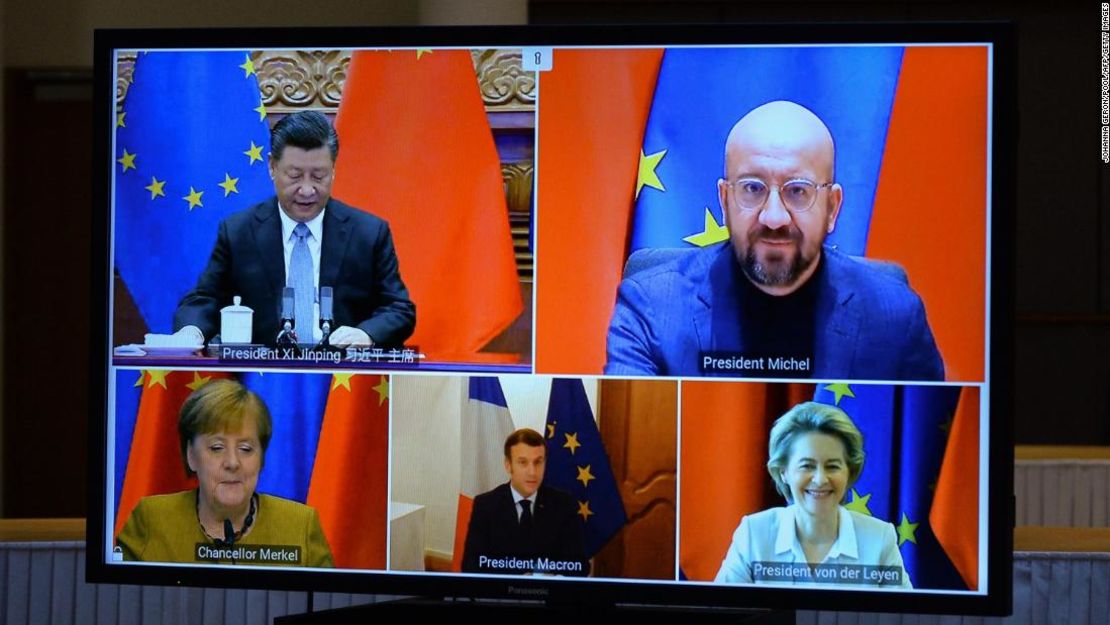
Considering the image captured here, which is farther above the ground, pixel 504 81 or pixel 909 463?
pixel 504 81

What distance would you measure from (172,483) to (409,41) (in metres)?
0.67

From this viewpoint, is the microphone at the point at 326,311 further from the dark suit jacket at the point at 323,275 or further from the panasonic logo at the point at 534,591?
the panasonic logo at the point at 534,591

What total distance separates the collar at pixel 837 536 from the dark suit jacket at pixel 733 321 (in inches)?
6.9

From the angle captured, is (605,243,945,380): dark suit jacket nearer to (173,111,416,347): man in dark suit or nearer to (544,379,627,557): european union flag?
(544,379,627,557): european union flag

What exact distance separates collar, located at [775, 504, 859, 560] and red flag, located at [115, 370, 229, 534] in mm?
778

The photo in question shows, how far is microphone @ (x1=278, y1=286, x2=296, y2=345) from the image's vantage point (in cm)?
191

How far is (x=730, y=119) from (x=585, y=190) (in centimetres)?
20

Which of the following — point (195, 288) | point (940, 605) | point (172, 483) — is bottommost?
point (940, 605)

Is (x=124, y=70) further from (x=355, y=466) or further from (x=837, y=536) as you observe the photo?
(x=837, y=536)

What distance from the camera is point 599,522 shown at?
1.86m

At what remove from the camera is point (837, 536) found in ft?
5.99

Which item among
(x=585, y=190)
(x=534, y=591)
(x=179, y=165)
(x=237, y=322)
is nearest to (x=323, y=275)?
(x=237, y=322)

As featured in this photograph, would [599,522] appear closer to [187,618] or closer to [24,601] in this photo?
[187,618]

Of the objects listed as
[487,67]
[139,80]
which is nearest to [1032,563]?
[487,67]
